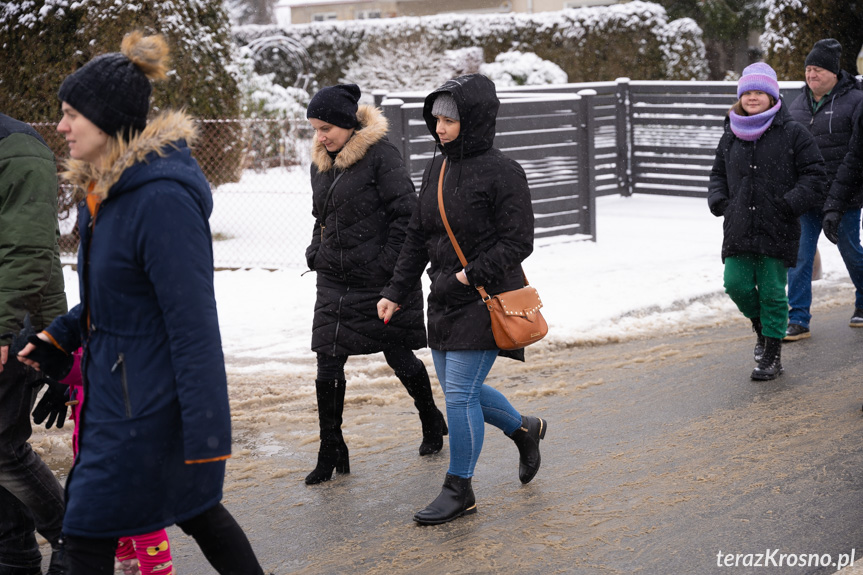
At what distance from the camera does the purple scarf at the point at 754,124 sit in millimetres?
6117

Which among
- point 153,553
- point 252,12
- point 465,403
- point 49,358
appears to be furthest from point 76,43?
point 252,12

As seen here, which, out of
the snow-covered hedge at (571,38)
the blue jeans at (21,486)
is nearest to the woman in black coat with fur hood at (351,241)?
the blue jeans at (21,486)

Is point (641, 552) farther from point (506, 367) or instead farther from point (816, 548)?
point (506, 367)

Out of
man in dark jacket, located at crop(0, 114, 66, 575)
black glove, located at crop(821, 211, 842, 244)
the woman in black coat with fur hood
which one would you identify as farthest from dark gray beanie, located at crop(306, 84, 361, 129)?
black glove, located at crop(821, 211, 842, 244)

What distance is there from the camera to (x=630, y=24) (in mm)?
22703

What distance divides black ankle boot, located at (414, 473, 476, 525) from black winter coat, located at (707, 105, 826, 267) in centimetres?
290

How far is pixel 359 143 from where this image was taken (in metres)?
4.73

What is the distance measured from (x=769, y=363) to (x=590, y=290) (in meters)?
2.91

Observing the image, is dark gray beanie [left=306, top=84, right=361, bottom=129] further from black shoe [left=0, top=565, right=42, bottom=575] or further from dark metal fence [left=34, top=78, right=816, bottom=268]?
dark metal fence [left=34, top=78, right=816, bottom=268]

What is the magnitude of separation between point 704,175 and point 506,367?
27.3 ft

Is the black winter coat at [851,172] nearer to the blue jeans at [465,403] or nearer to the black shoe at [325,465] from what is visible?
the blue jeans at [465,403]

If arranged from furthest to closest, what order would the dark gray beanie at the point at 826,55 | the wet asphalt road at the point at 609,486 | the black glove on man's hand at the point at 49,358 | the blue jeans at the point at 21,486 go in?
the dark gray beanie at the point at 826,55
the wet asphalt road at the point at 609,486
the blue jeans at the point at 21,486
the black glove on man's hand at the point at 49,358

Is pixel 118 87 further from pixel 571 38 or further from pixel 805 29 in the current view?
pixel 571 38

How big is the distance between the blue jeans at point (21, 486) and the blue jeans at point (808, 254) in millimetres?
5567
